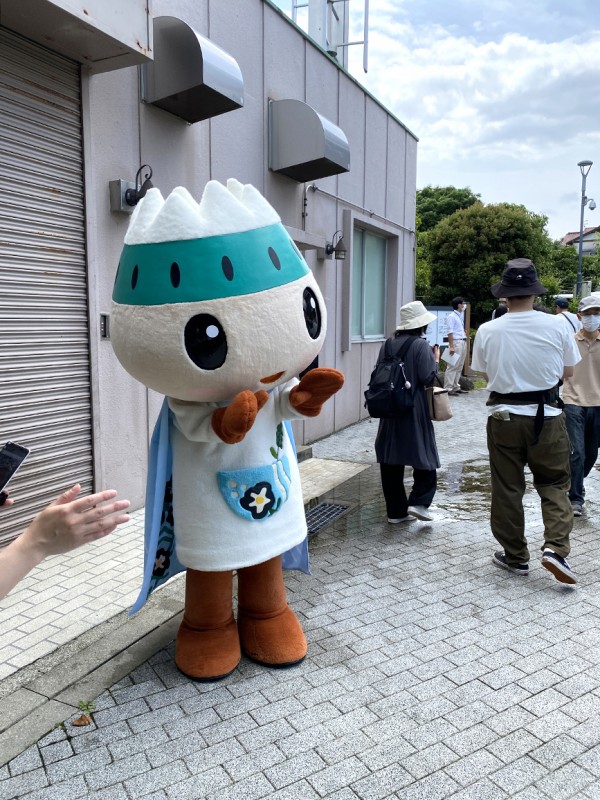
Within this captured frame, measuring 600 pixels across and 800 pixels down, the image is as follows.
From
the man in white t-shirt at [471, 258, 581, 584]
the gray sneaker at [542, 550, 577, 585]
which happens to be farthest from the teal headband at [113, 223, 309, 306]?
the gray sneaker at [542, 550, 577, 585]

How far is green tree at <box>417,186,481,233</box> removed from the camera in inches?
1538

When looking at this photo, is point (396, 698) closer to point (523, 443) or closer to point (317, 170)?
point (523, 443)

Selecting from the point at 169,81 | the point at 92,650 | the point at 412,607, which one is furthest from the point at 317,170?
the point at 92,650

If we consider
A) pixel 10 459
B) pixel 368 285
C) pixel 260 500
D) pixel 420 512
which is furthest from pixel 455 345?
pixel 10 459

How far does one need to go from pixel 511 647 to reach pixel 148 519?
2.06 metres

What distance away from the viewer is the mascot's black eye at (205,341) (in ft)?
8.68

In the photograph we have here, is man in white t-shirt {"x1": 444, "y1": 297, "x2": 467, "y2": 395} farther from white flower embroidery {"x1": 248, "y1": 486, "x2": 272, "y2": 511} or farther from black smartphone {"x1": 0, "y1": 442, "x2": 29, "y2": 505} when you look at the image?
black smartphone {"x1": 0, "y1": 442, "x2": 29, "y2": 505}

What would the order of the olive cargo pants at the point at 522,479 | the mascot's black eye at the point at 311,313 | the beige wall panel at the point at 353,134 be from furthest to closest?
the beige wall panel at the point at 353,134 < the olive cargo pants at the point at 522,479 < the mascot's black eye at the point at 311,313

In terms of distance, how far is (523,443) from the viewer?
4188 millimetres

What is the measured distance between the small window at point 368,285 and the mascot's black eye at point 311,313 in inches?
299

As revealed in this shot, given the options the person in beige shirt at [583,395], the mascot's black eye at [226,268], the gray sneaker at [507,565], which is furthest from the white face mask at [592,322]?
the mascot's black eye at [226,268]

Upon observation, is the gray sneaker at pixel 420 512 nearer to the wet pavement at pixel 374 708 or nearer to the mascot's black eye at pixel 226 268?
the wet pavement at pixel 374 708

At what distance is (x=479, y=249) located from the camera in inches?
949

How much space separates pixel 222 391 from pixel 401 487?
308 centimetres
